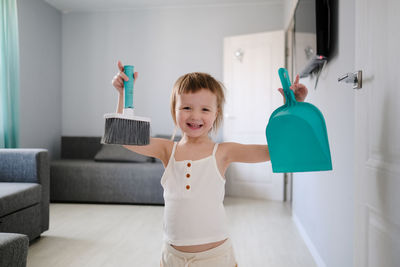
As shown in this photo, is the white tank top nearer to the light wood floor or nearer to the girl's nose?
the girl's nose

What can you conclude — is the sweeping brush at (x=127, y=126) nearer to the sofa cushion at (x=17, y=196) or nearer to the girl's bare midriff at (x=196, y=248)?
the girl's bare midriff at (x=196, y=248)

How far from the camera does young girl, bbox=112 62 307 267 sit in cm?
99

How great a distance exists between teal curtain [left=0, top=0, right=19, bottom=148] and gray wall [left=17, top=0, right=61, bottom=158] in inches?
16.9

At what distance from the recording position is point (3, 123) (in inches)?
126

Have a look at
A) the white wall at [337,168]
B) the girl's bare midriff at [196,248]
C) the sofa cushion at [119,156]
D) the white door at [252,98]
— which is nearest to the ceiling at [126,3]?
the white door at [252,98]

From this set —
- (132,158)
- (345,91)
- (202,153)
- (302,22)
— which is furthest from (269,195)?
(202,153)

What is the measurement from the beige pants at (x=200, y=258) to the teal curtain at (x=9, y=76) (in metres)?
2.91

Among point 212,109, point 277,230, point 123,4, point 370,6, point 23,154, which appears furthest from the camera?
point 123,4

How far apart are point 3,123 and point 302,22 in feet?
9.72

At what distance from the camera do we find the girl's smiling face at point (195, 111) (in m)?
1.02

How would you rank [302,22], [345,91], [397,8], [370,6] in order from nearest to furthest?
[397,8] → [370,6] → [345,91] → [302,22]

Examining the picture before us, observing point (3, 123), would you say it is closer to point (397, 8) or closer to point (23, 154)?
point (23, 154)

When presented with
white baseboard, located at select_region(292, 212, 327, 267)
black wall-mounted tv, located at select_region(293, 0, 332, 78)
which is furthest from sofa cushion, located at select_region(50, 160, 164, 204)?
black wall-mounted tv, located at select_region(293, 0, 332, 78)

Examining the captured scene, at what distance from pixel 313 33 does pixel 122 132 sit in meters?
1.30
